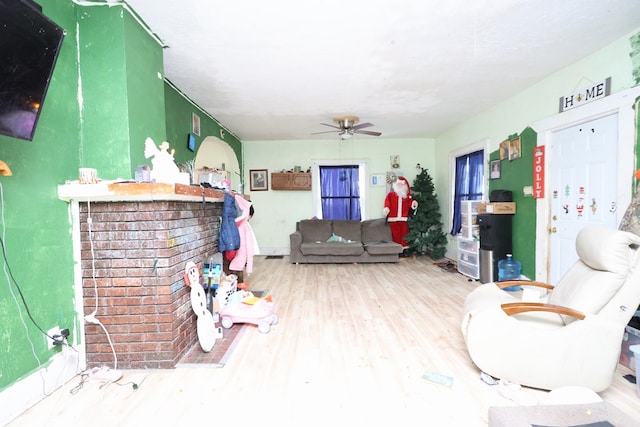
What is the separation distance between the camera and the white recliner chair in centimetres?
173

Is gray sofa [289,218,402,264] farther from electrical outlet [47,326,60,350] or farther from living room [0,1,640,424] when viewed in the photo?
electrical outlet [47,326,60,350]

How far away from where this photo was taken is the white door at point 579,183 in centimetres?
276

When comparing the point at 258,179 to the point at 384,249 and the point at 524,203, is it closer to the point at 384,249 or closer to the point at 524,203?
the point at 384,249

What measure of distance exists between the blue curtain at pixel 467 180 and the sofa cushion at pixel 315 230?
246 cm

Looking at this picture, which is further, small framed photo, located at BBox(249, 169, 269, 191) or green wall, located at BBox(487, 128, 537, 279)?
small framed photo, located at BBox(249, 169, 269, 191)

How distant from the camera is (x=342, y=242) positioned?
5.73m

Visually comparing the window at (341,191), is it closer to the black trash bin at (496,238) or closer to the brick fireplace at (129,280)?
the black trash bin at (496,238)

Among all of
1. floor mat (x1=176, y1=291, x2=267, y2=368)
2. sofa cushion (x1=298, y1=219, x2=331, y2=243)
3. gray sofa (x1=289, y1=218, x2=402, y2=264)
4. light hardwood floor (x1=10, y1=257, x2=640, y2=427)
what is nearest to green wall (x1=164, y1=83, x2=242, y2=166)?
floor mat (x1=176, y1=291, x2=267, y2=368)

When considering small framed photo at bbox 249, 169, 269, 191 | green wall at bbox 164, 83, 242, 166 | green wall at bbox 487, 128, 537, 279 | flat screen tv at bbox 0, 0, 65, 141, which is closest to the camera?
flat screen tv at bbox 0, 0, 65, 141

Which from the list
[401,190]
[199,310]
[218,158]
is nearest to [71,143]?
[199,310]

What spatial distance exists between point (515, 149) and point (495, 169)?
1.63 feet

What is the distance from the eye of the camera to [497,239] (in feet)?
13.2

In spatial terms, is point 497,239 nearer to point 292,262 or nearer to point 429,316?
point 429,316

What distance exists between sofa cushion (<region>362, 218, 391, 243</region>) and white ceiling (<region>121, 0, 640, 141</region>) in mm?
2513
